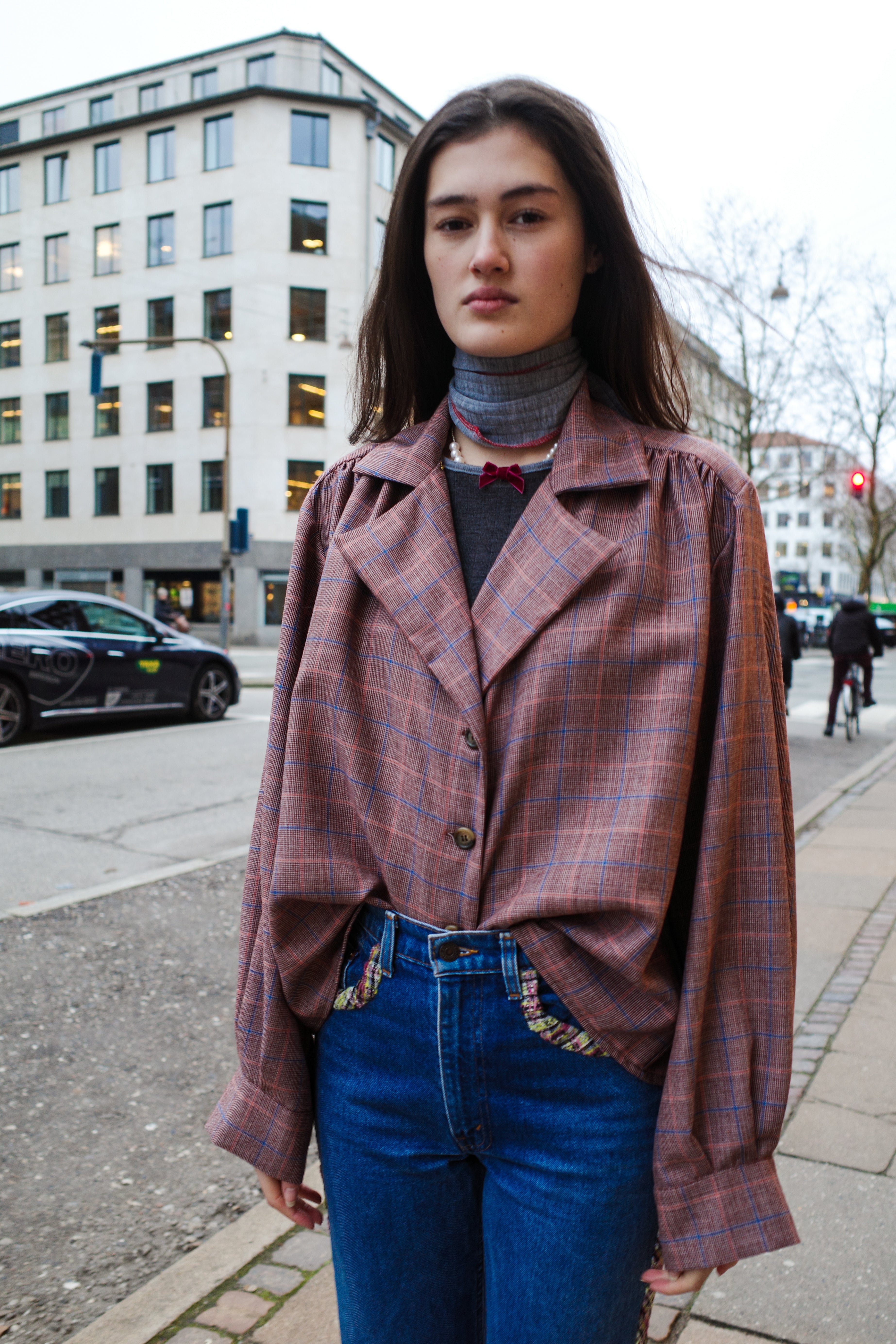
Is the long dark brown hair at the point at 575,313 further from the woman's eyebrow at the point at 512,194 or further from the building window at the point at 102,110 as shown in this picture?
the building window at the point at 102,110

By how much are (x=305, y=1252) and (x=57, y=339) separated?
39985 mm

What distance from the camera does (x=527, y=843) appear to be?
3.87 ft

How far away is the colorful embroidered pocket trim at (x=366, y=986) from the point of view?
1.25 metres

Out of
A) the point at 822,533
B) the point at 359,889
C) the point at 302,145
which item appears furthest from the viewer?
the point at 822,533

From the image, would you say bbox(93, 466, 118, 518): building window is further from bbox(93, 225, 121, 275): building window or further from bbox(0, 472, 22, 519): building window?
bbox(93, 225, 121, 275): building window

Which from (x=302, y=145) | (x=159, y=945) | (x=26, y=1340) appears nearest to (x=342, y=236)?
(x=302, y=145)

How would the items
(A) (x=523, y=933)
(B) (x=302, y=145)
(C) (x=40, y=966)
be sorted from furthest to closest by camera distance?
(B) (x=302, y=145), (C) (x=40, y=966), (A) (x=523, y=933)

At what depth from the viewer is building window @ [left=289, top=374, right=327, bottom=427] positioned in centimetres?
3381

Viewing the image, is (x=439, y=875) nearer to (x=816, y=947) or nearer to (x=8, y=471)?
(x=816, y=947)

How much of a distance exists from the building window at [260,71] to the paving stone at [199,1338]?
38428 millimetres

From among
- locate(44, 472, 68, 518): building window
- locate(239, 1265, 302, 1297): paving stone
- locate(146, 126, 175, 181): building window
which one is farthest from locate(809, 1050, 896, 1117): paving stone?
locate(146, 126, 175, 181): building window

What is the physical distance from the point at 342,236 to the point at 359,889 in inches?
1408

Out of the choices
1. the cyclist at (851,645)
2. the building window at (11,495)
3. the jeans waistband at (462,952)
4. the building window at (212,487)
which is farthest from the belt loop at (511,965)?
the building window at (11,495)

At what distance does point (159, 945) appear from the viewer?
4.87 m
